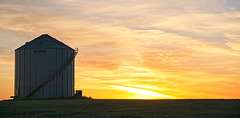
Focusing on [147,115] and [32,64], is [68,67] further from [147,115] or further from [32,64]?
[147,115]

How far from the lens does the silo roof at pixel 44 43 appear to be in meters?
58.8

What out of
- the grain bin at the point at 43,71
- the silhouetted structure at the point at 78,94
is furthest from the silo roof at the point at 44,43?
the silhouetted structure at the point at 78,94

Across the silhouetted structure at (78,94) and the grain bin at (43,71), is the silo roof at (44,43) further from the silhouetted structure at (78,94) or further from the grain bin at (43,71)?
the silhouetted structure at (78,94)

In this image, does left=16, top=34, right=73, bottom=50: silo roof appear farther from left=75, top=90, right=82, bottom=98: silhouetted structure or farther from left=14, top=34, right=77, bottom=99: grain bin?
left=75, top=90, right=82, bottom=98: silhouetted structure

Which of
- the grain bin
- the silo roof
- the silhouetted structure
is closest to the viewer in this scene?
the grain bin

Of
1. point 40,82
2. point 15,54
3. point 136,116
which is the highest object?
point 15,54

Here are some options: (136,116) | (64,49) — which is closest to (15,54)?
(64,49)

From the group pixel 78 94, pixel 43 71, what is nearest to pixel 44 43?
pixel 43 71

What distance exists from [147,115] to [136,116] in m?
0.87

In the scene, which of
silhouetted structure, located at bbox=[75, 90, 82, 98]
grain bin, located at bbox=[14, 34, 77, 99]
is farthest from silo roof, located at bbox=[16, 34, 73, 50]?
silhouetted structure, located at bbox=[75, 90, 82, 98]

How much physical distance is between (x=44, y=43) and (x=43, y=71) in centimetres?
465

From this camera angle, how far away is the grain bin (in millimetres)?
58344

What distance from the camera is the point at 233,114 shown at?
87.9 feet

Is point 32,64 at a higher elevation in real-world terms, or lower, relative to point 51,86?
higher
